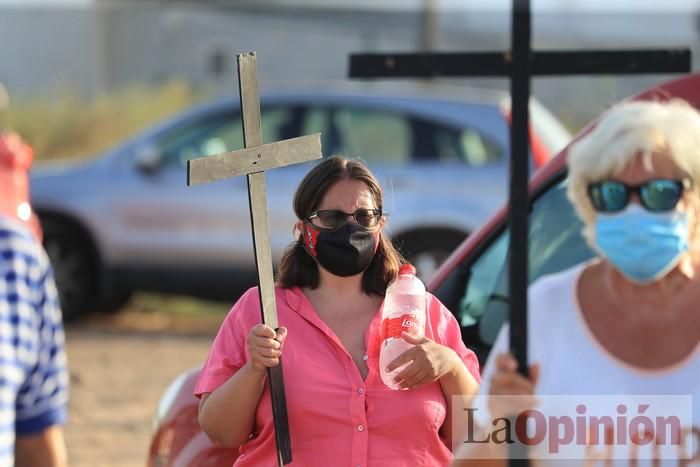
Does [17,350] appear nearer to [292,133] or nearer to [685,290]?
[685,290]

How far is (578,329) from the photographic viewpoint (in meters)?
2.47

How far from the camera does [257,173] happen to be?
9.78 ft

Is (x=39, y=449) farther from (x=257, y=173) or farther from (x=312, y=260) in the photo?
(x=312, y=260)

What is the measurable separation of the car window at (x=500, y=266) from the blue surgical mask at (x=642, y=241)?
1267 mm

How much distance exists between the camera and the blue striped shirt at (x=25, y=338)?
2.24m

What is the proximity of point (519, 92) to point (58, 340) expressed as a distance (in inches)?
39.4

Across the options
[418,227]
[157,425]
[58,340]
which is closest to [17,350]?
[58,340]

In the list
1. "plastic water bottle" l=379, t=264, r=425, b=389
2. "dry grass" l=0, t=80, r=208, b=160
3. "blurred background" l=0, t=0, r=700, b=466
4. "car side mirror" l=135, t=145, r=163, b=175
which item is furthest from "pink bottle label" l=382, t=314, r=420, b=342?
"dry grass" l=0, t=80, r=208, b=160

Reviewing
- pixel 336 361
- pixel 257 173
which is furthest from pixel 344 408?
pixel 257 173

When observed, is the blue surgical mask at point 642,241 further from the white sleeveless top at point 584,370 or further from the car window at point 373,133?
the car window at point 373,133

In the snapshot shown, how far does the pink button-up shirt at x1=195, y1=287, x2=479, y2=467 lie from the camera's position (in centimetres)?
310

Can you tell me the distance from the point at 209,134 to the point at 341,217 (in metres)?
7.33

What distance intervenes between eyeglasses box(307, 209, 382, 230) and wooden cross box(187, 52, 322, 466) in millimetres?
239

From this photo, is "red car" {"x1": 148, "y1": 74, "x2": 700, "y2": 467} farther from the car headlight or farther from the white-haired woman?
the white-haired woman
